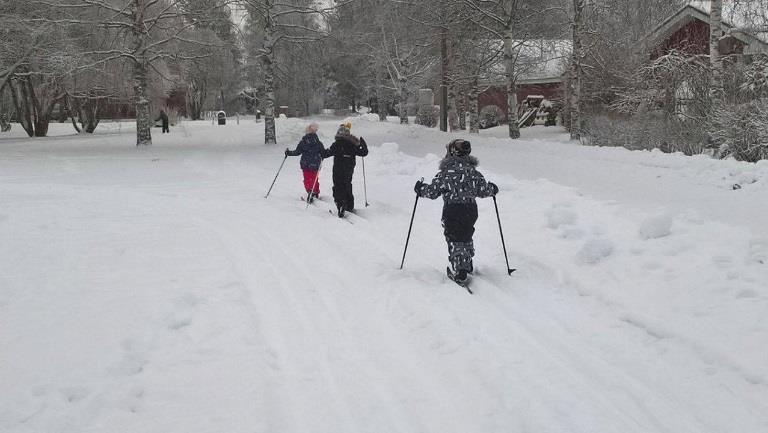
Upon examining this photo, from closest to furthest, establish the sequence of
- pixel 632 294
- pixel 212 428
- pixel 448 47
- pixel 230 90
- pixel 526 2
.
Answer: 1. pixel 212 428
2. pixel 632 294
3. pixel 526 2
4. pixel 448 47
5. pixel 230 90

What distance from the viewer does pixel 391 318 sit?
5.64m

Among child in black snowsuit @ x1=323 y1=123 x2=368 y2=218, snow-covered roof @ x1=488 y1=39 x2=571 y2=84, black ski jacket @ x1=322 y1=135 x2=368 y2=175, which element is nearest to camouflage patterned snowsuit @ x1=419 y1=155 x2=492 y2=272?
child in black snowsuit @ x1=323 y1=123 x2=368 y2=218

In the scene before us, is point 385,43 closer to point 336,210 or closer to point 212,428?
point 336,210

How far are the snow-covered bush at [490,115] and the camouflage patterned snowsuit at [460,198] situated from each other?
35.7 metres

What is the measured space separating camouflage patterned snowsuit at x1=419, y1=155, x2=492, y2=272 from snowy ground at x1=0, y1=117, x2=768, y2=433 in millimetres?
356

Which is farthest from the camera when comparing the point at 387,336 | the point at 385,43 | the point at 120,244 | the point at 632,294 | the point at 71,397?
the point at 385,43

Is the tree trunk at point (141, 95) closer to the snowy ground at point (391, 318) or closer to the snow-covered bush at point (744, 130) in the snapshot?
the snowy ground at point (391, 318)

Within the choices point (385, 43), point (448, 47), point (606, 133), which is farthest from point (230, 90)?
point (606, 133)

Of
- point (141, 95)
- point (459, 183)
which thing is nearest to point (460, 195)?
point (459, 183)

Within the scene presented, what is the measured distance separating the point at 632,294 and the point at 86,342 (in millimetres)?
5048

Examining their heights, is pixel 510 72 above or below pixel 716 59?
above

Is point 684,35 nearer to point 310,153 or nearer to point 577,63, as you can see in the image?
point 577,63

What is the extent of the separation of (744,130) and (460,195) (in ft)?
31.1

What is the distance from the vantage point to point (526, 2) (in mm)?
24141
